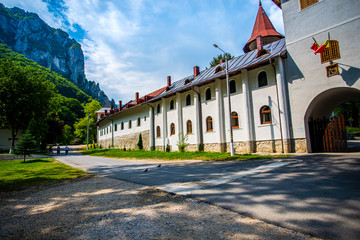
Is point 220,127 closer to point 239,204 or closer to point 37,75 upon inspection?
point 239,204

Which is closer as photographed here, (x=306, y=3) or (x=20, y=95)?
(x=306, y=3)

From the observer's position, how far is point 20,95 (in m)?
30.6

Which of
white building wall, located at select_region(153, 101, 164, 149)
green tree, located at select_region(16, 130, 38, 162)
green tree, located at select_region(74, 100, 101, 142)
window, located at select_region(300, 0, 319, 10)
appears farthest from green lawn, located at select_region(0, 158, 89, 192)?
green tree, located at select_region(74, 100, 101, 142)

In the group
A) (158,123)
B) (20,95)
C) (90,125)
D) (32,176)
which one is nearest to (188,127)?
(158,123)

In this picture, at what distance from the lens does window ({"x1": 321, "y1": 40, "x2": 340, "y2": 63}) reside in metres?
12.9

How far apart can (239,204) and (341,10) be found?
52.7 feet

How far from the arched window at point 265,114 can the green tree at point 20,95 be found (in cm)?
3421

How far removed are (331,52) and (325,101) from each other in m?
3.90

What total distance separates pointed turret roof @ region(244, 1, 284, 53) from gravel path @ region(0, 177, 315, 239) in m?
27.3

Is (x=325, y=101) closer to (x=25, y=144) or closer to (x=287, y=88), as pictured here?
(x=287, y=88)

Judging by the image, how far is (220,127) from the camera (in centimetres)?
1847

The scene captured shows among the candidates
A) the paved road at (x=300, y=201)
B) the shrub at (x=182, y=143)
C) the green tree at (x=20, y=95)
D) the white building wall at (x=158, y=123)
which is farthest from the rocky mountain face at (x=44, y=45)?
the paved road at (x=300, y=201)

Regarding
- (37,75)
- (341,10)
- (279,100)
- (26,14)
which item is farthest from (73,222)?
(26,14)

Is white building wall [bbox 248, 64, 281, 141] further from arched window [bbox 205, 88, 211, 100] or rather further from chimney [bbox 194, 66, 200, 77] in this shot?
chimney [bbox 194, 66, 200, 77]
